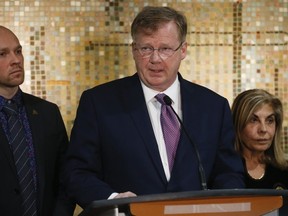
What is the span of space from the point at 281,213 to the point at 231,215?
0.52 ft

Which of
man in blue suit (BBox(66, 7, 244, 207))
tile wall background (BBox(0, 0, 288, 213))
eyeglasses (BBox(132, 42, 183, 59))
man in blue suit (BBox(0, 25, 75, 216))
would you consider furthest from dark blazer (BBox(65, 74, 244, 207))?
tile wall background (BBox(0, 0, 288, 213))

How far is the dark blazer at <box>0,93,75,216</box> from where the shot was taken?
2393 mm

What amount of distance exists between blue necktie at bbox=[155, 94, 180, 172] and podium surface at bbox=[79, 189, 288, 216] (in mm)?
646

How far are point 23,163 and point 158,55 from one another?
0.74 m

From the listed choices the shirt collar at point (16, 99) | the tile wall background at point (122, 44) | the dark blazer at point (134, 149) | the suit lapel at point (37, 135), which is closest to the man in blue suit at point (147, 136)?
the dark blazer at point (134, 149)

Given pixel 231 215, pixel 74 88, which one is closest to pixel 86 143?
pixel 231 215

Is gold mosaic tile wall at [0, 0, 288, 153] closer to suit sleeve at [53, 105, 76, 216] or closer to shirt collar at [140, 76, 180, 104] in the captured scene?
suit sleeve at [53, 105, 76, 216]

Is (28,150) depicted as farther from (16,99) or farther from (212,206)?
(212,206)

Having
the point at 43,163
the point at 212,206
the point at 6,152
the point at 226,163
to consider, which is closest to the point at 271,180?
the point at 226,163

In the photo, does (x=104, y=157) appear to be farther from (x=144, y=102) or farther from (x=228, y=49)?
(x=228, y=49)

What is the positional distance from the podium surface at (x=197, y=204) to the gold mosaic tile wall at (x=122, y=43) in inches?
78.1

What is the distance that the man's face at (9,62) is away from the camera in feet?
8.23

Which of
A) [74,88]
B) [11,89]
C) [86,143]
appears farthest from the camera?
[74,88]

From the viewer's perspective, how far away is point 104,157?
84.2 inches
